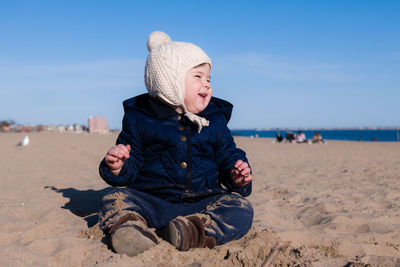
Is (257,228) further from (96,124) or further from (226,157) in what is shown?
(96,124)

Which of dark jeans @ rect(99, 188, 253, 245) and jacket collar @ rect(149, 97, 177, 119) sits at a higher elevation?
jacket collar @ rect(149, 97, 177, 119)

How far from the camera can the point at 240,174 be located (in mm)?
2697

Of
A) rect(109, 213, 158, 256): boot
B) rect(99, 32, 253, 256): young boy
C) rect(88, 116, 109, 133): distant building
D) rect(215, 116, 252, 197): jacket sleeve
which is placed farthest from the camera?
rect(88, 116, 109, 133): distant building

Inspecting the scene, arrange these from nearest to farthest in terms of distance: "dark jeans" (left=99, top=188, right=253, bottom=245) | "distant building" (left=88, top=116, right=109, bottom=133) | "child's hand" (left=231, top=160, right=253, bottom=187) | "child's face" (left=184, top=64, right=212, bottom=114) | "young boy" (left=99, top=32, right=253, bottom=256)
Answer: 1. "dark jeans" (left=99, top=188, right=253, bottom=245)
2. "young boy" (left=99, top=32, right=253, bottom=256)
3. "child's hand" (left=231, top=160, right=253, bottom=187)
4. "child's face" (left=184, top=64, right=212, bottom=114)
5. "distant building" (left=88, top=116, right=109, bottom=133)

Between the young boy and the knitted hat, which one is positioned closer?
the young boy

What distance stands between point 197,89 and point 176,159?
54 cm

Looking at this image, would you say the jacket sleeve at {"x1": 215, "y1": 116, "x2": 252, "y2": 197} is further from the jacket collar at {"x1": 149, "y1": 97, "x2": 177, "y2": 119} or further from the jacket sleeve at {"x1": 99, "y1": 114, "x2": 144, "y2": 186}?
the jacket sleeve at {"x1": 99, "y1": 114, "x2": 144, "y2": 186}

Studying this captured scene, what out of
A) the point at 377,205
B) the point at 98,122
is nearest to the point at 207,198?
the point at 377,205

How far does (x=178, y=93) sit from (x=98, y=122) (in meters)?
54.7

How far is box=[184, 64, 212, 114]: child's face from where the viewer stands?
2.75 m

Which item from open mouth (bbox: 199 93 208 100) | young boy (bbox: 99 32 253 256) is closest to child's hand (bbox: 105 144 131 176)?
young boy (bbox: 99 32 253 256)

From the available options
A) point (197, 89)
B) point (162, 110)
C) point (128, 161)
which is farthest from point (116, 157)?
point (197, 89)

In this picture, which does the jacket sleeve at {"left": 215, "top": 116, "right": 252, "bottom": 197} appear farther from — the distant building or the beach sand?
the distant building

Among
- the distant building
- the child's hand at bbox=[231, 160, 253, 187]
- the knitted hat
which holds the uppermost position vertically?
the knitted hat
